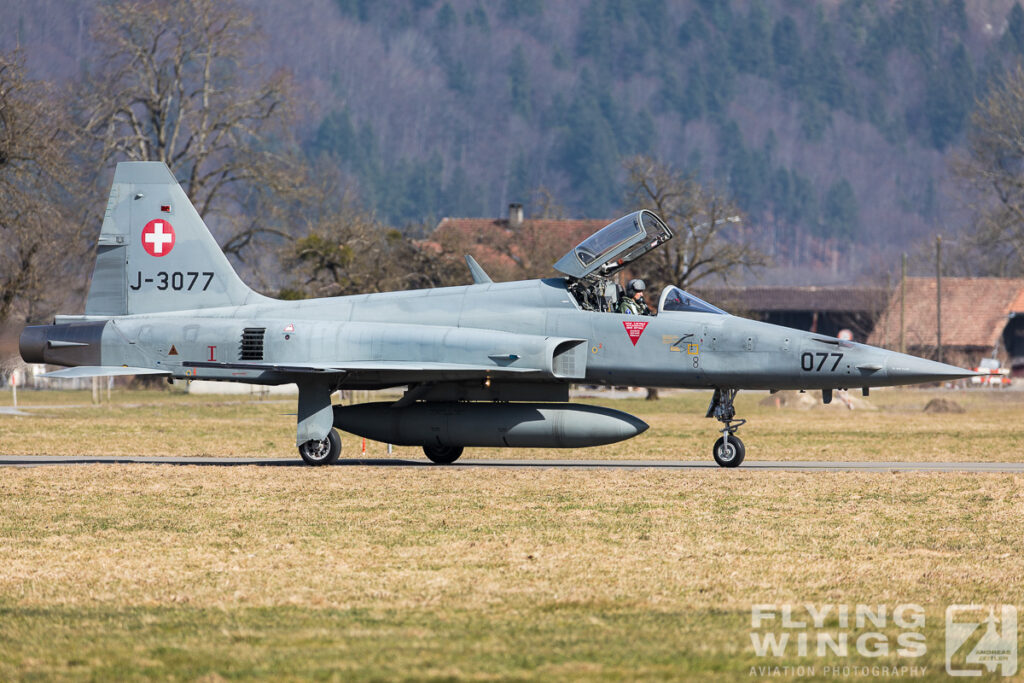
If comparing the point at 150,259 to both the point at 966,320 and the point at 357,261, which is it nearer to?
the point at 357,261

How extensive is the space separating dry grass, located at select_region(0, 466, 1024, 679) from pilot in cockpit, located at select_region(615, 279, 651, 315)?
363 cm

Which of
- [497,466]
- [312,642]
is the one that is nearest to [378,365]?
[497,466]

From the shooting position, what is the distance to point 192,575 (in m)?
10.9

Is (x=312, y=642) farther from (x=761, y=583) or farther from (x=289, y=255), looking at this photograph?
(x=289, y=255)

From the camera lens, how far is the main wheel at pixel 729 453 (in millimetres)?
20516

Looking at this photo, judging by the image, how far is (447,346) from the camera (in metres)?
20.3

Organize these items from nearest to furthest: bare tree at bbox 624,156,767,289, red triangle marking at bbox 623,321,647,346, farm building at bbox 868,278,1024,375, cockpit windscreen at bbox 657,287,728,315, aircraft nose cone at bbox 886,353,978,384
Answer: aircraft nose cone at bbox 886,353,978,384 → red triangle marking at bbox 623,321,647,346 → cockpit windscreen at bbox 657,287,728,315 → bare tree at bbox 624,156,767,289 → farm building at bbox 868,278,1024,375

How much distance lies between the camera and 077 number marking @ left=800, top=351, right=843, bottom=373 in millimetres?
19875

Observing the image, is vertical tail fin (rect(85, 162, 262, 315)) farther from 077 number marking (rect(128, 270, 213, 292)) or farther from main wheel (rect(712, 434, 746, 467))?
main wheel (rect(712, 434, 746, 467))

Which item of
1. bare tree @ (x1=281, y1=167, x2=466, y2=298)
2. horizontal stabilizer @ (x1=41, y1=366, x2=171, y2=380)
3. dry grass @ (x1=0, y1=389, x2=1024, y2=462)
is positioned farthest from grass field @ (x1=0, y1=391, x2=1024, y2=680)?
bare tree @ (x1=281, y1=167, x2=466, y2=298)

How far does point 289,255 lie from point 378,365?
112ft

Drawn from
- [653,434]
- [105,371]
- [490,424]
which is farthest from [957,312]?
[105,371]

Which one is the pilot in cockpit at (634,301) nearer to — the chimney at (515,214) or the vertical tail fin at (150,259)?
the vertical tail fin at (150,259)

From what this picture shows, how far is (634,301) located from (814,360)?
9.91 feet
